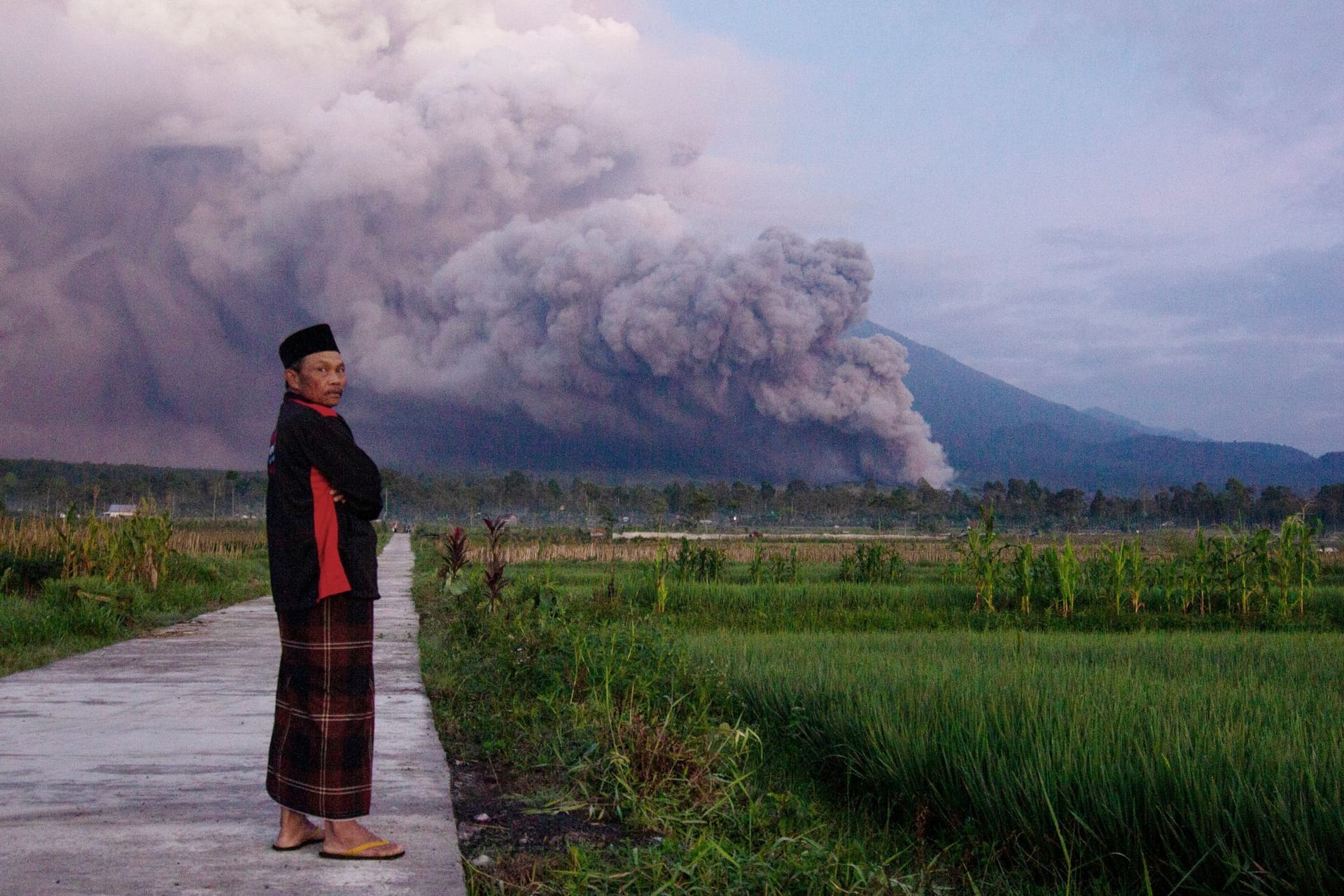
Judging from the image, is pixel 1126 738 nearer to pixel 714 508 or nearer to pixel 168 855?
pixel 168 855

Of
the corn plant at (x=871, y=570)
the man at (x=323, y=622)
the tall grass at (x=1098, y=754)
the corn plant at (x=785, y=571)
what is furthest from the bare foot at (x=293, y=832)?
the corn plant at (x=871, y=570)

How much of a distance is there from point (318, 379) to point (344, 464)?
0.32 meters

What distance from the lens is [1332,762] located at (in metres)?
3.68

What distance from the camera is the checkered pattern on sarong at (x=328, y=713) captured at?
333 cm

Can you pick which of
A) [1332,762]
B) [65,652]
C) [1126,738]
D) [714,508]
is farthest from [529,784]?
[714,508]

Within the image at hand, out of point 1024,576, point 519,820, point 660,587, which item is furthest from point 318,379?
point 1024,576

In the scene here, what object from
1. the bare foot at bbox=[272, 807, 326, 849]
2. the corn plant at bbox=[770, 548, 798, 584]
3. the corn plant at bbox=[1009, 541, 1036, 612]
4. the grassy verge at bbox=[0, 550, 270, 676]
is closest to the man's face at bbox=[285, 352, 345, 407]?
the bare foot at bbox=[272, 807, 326, 849]

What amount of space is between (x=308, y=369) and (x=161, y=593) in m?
11.2

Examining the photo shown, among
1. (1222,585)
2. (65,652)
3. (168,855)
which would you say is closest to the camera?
(168,855)

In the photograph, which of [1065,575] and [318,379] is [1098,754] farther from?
[1065,575]

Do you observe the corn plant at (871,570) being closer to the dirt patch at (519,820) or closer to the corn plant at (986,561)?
the corn plant at (986,561)

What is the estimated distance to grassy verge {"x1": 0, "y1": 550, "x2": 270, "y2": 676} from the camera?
860 cm

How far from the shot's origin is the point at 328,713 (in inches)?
132

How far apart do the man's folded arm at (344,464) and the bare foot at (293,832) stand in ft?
3.25
